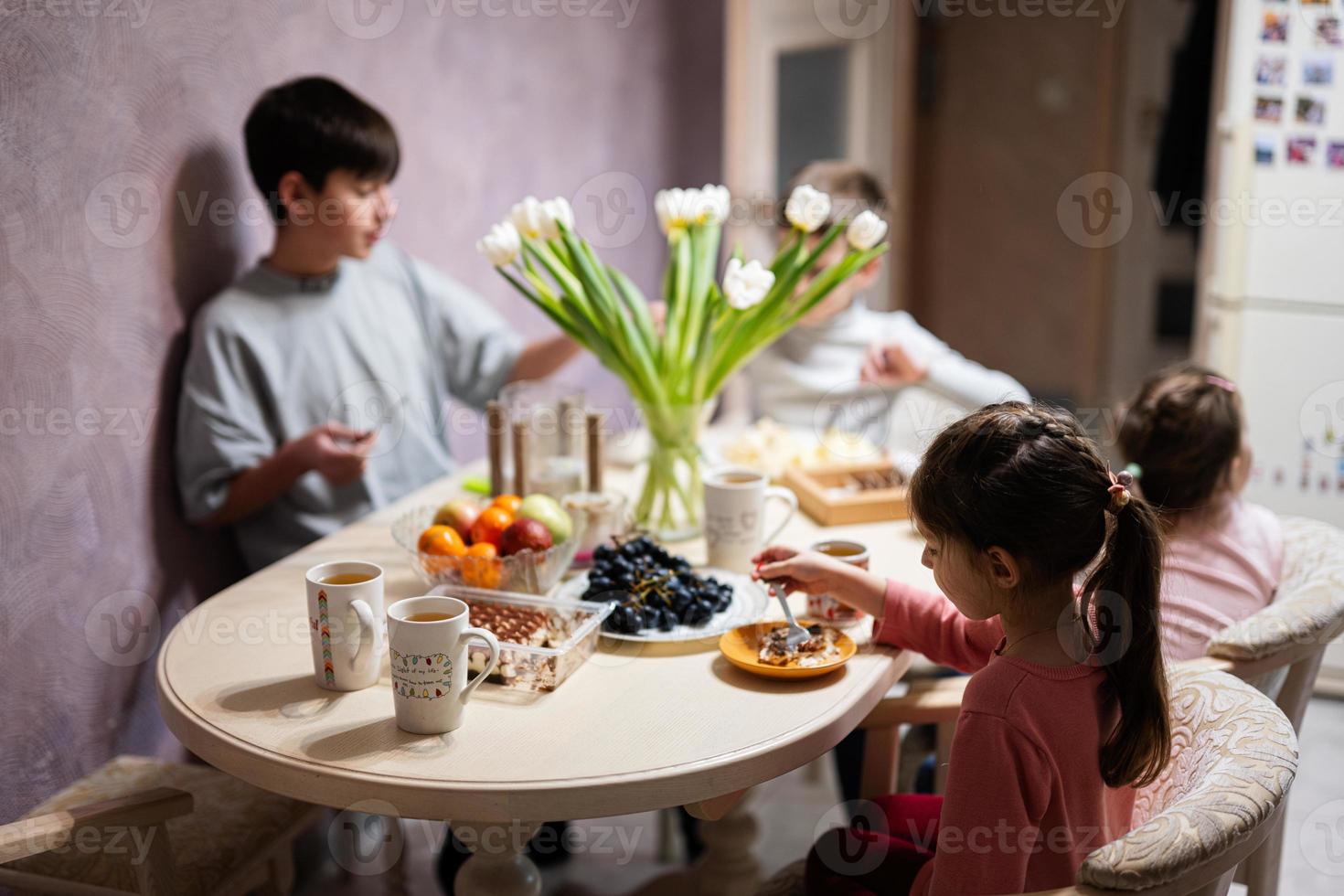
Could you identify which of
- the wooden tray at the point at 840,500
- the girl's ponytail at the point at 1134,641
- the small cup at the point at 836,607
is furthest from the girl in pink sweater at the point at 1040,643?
the wooden tray at the point at 840,500

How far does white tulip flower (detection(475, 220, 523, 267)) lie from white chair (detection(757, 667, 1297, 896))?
1017mm

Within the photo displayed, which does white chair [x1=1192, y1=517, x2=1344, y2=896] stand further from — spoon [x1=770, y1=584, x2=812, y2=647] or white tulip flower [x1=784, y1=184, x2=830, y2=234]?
white tulip flower [x1=784, y1=184, x2=830, y2=234]

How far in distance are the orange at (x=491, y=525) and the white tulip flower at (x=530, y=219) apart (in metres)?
0.41

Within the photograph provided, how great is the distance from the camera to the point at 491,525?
1426mm

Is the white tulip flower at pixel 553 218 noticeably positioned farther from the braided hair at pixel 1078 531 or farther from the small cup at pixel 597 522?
the braided hair at pixel 1078 531

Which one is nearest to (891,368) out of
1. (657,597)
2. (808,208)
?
(808,208)

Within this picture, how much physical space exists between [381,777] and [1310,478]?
2.52 meters

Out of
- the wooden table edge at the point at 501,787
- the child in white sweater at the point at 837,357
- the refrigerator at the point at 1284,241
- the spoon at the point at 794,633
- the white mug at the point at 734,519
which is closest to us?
the wooden table edge at the point at 501,787

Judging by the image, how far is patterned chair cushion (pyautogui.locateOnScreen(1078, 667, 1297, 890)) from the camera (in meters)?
0.87

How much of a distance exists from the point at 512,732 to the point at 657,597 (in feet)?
0.98

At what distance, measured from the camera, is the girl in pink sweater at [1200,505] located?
5.02 ft

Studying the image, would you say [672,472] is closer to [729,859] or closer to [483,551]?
[483,551]

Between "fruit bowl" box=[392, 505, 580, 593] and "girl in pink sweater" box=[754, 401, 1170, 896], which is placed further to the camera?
"fruit bowl" box=[392, 505, 580, 593]

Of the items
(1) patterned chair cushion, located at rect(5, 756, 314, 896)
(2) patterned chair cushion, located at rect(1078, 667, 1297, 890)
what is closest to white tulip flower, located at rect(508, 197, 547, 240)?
(1) patterned chair cushion, located at rect(5, 756, 314, 896)
